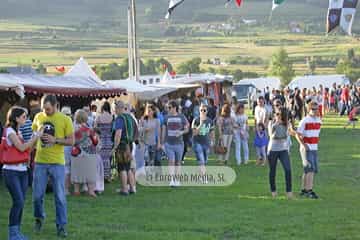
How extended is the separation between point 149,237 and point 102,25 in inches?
5507

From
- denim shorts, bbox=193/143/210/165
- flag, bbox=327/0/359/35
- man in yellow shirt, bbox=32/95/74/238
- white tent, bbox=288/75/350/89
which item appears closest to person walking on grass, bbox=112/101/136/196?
denim shorts, bbox=193/143/210/165

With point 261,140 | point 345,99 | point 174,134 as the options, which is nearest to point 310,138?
point 174,134

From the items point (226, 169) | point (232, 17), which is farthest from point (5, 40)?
point (226, 169)

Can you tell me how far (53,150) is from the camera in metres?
10.8

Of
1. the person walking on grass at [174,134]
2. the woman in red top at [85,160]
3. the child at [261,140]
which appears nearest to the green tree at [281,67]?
the child at [261,140]

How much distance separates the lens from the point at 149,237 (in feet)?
36.4

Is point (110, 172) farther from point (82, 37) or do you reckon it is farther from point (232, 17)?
point (232, 17)

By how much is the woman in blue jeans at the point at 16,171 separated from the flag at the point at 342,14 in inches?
378

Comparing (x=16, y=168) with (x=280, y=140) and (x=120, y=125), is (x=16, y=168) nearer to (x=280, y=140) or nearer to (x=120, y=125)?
(x=120, y=125)

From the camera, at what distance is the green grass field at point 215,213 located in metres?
11.4

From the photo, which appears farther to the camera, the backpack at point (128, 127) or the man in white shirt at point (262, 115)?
the man in white shirt at point (262, 115)

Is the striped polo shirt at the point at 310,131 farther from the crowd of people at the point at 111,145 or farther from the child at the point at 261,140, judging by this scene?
the child at the point at 261,140

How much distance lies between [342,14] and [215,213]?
277 inches

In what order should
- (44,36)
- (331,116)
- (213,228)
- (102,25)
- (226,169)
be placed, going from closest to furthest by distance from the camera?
1. (213,228)
2. (226,169)
3. (331,116)
4. (44,36)
5. (102,25)
